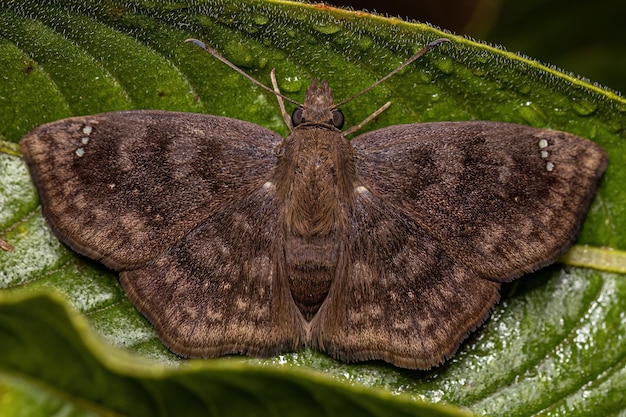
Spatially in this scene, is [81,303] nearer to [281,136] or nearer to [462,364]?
[281,136]

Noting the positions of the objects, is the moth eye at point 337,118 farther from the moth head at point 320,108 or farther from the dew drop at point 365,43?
the dew drop at point 365,43

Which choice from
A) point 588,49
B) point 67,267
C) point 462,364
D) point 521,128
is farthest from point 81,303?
point 588,49

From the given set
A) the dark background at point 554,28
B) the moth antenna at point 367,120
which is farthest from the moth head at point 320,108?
the dark background at point 554,28

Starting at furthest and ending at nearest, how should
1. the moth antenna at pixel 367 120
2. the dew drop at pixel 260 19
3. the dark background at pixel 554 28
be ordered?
the dark background at pixel 554 28 → the moth antenna at pixel 367 120 → the dew drop at pixel 260 19

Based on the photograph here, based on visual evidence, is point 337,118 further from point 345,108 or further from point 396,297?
point 396,297

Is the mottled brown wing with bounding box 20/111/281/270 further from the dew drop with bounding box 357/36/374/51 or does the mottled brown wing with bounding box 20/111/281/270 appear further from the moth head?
the dew drop with bounding box 357/36/374/51

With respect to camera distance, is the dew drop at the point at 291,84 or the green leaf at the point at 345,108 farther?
the dew drop at the point at 291,84

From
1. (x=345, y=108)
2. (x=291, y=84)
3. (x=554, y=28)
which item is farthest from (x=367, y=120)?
(x=554, y=28)
